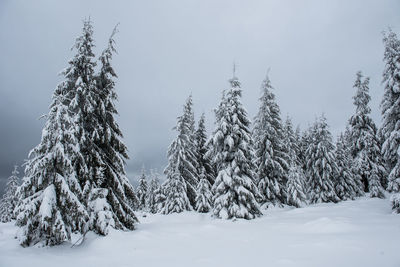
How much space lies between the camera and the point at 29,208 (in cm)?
914

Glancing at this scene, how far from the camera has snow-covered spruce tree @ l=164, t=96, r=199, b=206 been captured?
86.7ft

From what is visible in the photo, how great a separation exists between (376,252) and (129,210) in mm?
12482

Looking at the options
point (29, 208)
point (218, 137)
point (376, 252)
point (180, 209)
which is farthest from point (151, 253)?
point (180, 209)

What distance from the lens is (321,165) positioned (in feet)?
98.4

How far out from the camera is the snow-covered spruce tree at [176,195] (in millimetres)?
25039

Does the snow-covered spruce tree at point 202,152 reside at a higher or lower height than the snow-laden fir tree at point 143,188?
higher

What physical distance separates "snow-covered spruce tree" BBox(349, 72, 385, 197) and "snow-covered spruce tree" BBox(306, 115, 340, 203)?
3099 mm

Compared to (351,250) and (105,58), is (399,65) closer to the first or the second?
(351,250)

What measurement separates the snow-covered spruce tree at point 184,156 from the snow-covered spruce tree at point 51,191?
641 inches

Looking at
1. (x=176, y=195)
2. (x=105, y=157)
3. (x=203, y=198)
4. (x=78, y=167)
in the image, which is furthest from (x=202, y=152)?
(x=78, y=167)

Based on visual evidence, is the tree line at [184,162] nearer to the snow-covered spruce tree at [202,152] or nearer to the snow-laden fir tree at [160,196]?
the snow-covered spruce tree at [202,152]

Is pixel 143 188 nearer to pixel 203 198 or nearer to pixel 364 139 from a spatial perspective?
pixel 203 198

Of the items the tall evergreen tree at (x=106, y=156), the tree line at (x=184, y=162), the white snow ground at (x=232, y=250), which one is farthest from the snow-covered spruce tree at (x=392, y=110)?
the tall evergreen tree at (x=106, y=156)

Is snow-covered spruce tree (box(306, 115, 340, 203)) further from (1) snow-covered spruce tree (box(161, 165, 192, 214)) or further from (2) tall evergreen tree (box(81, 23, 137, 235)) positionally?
(2) tall evergreen tree (box(81, 23, 137, 235))
